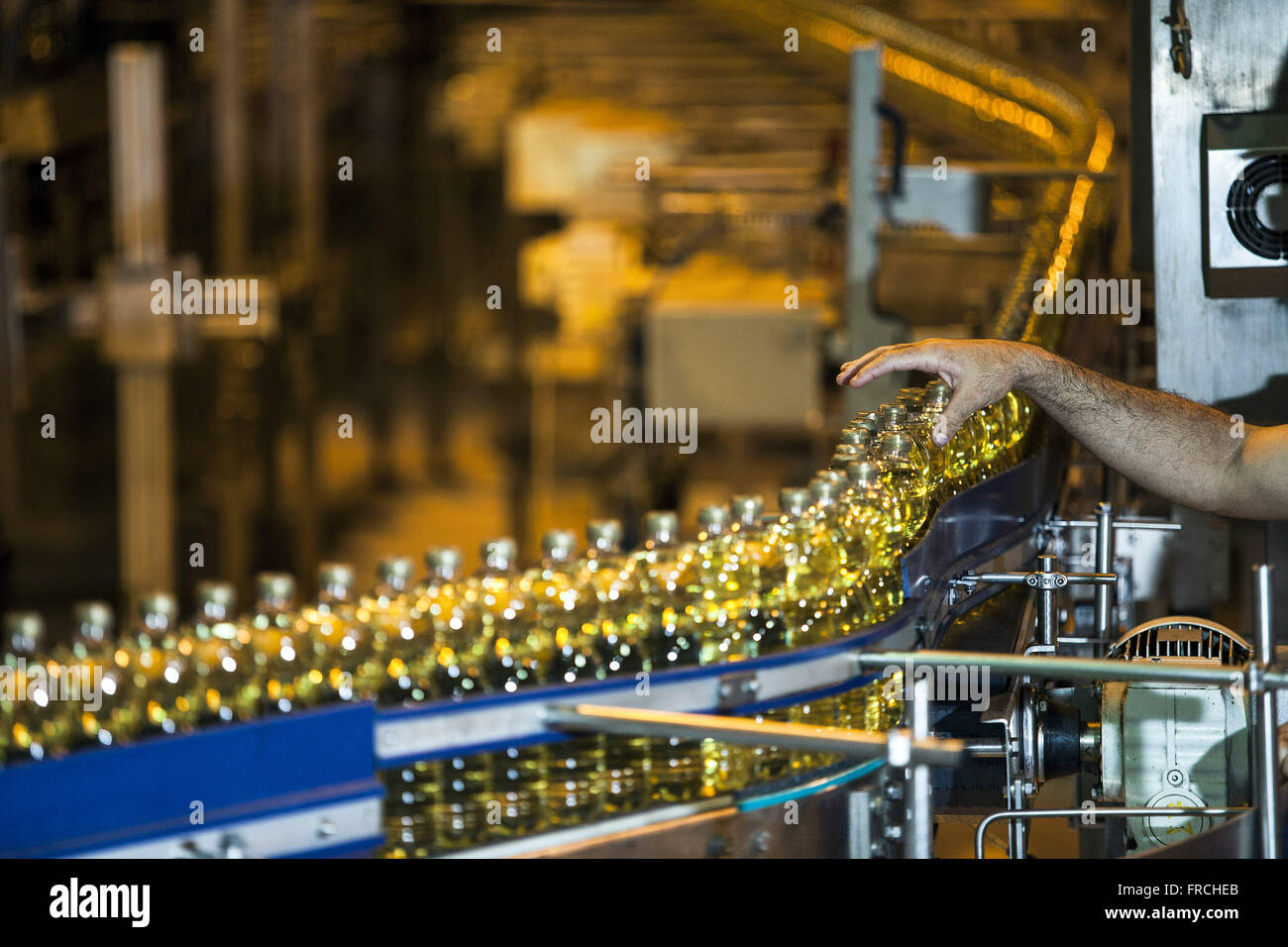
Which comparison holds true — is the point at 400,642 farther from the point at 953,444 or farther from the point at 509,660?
the point at 953,444

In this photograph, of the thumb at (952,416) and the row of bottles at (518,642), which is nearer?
the row of bottles at (518,642)

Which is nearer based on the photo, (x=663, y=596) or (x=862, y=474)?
(x=663, y=596)

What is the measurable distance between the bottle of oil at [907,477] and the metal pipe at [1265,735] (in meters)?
0.54

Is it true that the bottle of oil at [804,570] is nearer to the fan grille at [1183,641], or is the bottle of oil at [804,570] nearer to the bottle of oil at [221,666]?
the fan grille at [1183,641]

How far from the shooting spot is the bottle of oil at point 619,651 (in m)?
1.59

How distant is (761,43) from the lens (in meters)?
6.96

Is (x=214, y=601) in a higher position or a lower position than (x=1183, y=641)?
higher

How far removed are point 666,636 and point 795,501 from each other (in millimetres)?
256

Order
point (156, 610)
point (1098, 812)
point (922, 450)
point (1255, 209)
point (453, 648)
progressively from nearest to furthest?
point (156, 610)
point (453, 648)
point (1098, 812)
point (922, 450)
point (1255, 209)

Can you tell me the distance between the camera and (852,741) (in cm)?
134

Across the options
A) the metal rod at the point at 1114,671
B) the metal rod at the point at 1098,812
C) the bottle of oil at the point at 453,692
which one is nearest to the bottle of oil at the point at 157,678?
the bottle of oil at the point at 453,692

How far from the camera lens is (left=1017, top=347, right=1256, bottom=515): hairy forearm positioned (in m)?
2.14

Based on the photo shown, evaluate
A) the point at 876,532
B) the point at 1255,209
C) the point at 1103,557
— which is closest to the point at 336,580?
the point at 876,532

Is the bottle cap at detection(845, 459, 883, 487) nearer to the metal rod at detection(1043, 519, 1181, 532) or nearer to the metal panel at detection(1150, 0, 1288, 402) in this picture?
the metal rod at detection(1043, 519, 1181, 532)
